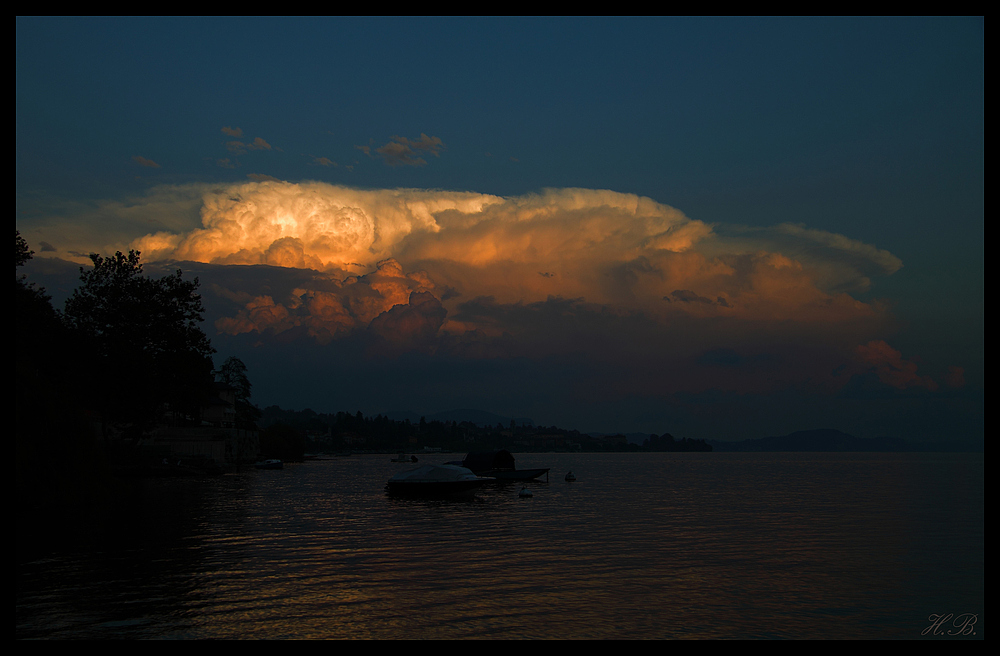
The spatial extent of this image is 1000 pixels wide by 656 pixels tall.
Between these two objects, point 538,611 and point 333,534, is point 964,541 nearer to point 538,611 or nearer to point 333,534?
point 538,611

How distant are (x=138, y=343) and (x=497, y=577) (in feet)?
208

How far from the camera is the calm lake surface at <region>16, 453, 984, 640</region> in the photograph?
15.9 metres

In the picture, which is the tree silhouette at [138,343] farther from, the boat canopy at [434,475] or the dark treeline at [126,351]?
the boat canopy at [434,475]

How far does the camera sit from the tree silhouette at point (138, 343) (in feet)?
228

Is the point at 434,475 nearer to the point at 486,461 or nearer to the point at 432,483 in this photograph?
the point at 432,483

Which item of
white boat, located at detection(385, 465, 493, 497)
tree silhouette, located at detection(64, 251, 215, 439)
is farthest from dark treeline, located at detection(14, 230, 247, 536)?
white boat, located at detection(385, 465, 493, 497)

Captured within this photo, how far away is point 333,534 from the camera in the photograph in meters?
32.3

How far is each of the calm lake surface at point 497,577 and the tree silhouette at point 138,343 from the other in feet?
106

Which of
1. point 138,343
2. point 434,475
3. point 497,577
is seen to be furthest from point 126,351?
point 497,577

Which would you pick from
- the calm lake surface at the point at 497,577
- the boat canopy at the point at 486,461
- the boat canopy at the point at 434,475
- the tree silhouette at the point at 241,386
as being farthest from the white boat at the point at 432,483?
the tree silhouette at the point at 241,386

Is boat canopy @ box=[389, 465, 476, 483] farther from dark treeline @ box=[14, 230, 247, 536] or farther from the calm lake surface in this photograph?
dark treeline @ box=[14, 230, 247, 536]

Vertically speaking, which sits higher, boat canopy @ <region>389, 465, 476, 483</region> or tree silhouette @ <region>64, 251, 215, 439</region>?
tree silhouette @ <region>64, 251, 215, 439</region>

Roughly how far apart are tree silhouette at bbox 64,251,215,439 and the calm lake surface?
32.4 m
